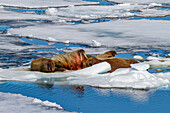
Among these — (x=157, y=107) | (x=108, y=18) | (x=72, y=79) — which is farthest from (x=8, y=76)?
(x=108, y=18)

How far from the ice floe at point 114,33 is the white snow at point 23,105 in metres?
6.09

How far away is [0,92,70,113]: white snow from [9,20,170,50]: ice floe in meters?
6.09

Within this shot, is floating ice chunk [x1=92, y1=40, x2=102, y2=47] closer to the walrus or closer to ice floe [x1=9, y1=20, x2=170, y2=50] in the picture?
ice floe [x1=9, y1=20, x2=170, y2=50]

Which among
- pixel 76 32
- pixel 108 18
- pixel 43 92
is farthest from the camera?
pixel 108 18

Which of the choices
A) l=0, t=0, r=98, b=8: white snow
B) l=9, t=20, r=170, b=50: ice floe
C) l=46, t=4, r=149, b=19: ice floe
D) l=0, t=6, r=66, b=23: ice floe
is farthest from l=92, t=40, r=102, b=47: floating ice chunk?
l=0, t=0, r=98, b=8: white snow

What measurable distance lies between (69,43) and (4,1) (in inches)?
611

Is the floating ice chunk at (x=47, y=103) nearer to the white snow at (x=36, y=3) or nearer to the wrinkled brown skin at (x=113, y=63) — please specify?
the wrinkled brown skin at (x=113, y=63)

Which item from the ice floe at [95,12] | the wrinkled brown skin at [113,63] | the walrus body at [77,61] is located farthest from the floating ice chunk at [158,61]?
the ice floe at [95,12]

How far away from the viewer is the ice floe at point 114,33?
11833mm

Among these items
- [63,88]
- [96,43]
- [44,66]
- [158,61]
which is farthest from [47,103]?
[96,43]

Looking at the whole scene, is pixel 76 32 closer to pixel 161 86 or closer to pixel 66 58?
pixel 66 58

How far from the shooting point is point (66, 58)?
8.06 metres

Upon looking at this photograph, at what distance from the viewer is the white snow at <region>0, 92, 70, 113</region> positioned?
4.86 m

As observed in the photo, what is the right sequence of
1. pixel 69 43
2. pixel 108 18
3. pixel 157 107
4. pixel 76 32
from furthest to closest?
pixel 108 18, pixel 76 32, pixel 69 43, pixel 157 107
